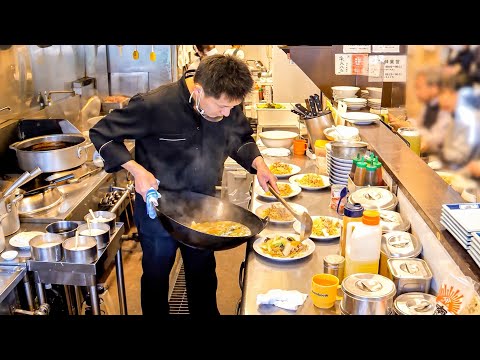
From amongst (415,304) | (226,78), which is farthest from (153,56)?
(415,304)

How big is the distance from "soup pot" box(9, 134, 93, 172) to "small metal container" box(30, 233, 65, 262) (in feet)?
3.43

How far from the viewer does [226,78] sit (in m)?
2.29

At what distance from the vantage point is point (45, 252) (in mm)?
2678

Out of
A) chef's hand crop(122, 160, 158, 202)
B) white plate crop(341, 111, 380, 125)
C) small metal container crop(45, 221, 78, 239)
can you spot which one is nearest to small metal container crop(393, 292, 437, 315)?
chef's hand crop(122, 160, 158, 202)

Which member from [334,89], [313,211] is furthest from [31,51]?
[313,211]

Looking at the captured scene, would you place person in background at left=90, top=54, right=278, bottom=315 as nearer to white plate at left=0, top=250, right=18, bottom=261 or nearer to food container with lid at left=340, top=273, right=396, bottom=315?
white plate at left=0, top=250, right=18, bottom=261

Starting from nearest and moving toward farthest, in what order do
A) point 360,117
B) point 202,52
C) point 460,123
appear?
point 460,123, point 360,117, point 202,52

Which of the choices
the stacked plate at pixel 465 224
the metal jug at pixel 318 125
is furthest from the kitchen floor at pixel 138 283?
the stacked plate at pixel 465 224

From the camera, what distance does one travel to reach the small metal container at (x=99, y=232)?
9.54ft

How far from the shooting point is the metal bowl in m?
3.25

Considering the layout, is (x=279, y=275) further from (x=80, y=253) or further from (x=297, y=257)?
(x=80, y=253)

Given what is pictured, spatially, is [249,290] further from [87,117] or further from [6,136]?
[87,117]

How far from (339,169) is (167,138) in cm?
120

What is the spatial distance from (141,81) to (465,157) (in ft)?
20.1
